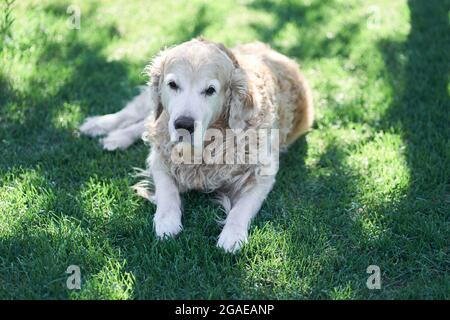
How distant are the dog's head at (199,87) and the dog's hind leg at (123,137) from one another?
2.74ft

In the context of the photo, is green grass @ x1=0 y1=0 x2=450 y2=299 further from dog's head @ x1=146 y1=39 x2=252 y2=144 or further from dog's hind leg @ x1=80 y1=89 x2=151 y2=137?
dog's head @ x1=146 y1=39 x2=252 y2=144

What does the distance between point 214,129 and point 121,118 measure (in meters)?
1.42

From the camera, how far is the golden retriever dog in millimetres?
3879

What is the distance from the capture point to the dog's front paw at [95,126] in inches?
203

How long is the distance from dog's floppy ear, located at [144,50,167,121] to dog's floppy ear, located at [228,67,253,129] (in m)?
0.52

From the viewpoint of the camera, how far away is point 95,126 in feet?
17.1

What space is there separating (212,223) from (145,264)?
630mm

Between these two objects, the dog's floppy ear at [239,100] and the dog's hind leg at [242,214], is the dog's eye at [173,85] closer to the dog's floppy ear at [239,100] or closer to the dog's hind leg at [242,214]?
the dog's floppy ear at [239,100]

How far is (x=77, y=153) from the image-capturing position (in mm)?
4852

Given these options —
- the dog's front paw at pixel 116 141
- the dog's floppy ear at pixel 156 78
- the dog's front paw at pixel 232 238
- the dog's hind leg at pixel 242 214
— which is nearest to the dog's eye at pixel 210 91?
the dog's floppy ear at pixel 156 78

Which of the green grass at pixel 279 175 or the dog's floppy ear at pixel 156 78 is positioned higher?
the dog's floppy ear at pixel 156 78

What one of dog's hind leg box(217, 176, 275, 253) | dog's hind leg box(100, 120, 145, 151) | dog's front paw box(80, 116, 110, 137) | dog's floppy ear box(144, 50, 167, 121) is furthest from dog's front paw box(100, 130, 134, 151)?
dog's hind leg box(217, 176, 275, 253)
